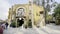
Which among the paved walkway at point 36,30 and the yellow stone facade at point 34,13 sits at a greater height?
the yellow stone facade at point 34,13

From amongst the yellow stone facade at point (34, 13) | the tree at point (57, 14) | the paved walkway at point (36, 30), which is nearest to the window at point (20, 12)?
the yellow stone facade at point (34, 13)

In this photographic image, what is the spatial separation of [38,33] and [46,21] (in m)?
0.19

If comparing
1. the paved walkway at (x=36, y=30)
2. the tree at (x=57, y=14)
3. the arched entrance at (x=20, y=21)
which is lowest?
the paved walkway at (x=36, y=30)

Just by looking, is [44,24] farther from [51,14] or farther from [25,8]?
[25,8]

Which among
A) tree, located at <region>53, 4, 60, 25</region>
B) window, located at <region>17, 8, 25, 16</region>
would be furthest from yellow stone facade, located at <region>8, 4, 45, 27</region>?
tree, located at <region>53, 4, 60, 25</region>

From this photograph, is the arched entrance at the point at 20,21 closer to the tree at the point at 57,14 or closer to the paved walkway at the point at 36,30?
the paved walkway at the point at 36,30

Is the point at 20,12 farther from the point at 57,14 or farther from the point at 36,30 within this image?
the point at 57,14

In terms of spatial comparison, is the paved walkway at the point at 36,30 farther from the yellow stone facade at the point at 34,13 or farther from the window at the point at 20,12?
the window at the point at 20,12

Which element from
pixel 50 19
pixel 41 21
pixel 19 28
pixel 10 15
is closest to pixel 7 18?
pixel 10 15

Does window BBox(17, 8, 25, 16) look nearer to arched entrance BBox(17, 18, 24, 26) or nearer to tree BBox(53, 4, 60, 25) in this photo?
arched entrance BBox(17, 18, 24, 26)

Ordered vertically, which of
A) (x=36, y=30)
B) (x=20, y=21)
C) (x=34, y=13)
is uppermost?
(x=34, y=13)

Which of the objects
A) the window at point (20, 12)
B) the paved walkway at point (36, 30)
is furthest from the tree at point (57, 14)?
the window at point (20, 12)

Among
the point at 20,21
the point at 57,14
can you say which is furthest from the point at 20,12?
the point at 57,14

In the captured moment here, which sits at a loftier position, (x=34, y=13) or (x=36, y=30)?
(x=34, y=13)
